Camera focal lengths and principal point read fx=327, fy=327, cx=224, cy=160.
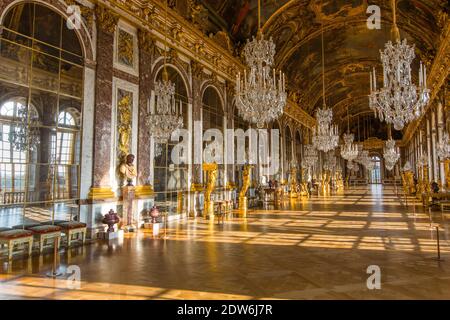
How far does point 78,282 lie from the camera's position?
4.14 meters

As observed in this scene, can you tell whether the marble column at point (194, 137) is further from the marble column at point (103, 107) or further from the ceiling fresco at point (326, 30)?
the marble column at point (103, 107)

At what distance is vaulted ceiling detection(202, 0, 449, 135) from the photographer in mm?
14586

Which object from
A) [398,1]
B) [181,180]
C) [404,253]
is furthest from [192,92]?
[398,1]

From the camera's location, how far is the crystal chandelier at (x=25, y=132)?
609 centimetres

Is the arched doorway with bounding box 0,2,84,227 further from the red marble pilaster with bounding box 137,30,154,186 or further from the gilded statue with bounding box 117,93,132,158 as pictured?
the red marble pilaster with bounding box 137,30,154,186

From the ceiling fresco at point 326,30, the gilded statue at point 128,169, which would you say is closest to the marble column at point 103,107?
the gilded statue at point 128,169

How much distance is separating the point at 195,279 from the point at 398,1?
16.5m

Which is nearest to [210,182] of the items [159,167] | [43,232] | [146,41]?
[159,167]

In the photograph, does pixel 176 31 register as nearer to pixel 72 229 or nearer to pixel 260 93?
pixel 260 93

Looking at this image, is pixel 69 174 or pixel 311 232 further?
pixel 311 232

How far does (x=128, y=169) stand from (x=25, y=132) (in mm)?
2555

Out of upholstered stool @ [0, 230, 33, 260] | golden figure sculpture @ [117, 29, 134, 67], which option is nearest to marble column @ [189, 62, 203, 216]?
golden figure sculpture @ [117, 29, 134, 67]

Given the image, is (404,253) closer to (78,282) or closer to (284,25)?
(78,282)

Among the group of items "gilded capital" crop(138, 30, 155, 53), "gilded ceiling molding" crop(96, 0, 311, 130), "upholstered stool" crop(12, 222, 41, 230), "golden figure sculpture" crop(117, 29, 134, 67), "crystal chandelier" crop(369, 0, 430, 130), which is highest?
"gilded ceiling molding" crop(96, 0, 311, 130)
